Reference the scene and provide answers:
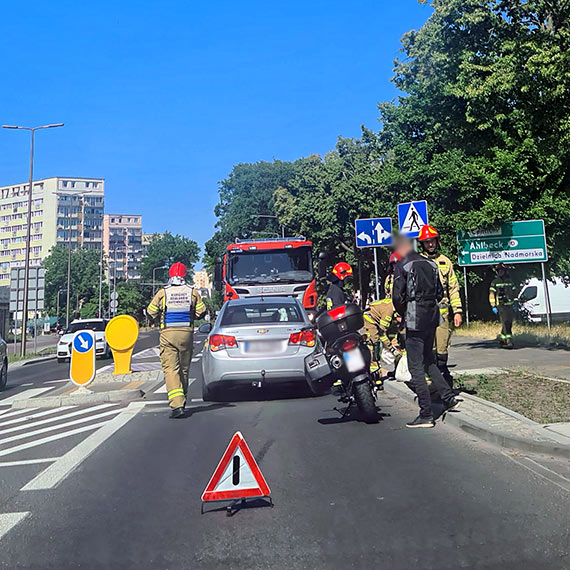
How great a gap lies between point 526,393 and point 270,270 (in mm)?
12515

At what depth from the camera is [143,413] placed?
9711 mm

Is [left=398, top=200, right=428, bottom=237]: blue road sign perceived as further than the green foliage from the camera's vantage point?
No

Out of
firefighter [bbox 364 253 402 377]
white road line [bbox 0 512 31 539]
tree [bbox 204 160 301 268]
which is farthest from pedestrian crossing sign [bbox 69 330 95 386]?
tree [bbox 204 160 301 268]

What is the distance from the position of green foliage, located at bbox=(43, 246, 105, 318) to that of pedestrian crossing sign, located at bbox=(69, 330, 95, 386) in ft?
301

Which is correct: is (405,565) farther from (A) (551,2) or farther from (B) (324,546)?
(A) (551,2)

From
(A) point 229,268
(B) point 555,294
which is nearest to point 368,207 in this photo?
(B) point 555,294

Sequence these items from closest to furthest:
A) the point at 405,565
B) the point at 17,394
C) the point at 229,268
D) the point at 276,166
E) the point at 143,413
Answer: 1. the point at 405,565
2. the point at 143,413
3. the point at 17,394
4. the point at 229,268
5. the point at 276,166

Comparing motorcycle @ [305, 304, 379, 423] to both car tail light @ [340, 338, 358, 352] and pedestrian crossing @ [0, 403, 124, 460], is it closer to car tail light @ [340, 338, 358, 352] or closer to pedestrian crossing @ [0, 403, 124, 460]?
car tail light @ [340, 338, 358, 352]

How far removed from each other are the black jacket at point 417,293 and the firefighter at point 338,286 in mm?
2062

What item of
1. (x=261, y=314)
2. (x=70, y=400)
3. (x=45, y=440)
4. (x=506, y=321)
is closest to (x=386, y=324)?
(x=261, y=314)

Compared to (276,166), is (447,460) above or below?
below

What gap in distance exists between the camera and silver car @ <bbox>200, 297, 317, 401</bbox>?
996 cm

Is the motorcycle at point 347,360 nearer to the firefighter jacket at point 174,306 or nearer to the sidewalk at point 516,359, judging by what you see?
the firefighter jacket at point 174,306

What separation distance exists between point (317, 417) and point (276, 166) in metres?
64.0
